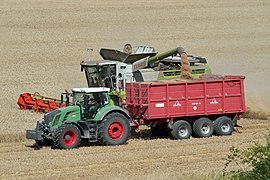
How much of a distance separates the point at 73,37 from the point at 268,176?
92.3 feet

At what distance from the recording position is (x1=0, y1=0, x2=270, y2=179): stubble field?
15398 millimetres

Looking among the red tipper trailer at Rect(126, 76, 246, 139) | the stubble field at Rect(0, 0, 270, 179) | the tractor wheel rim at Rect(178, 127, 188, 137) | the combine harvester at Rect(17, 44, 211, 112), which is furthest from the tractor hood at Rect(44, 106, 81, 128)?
the tractor wheel rim at Rect(178, 127, 188, 137)

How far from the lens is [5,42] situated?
3625 centimetres

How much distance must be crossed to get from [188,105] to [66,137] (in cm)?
395

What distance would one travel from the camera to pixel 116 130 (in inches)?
719

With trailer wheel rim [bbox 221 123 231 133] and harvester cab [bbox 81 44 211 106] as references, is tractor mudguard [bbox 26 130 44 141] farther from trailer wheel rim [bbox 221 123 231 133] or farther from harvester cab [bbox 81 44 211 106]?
trailer wheel rim [bbox 221 123 231 133]

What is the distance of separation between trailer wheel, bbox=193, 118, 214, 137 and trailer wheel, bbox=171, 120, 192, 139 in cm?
20

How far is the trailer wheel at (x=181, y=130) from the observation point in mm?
19219

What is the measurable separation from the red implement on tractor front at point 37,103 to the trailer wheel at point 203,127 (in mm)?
6264

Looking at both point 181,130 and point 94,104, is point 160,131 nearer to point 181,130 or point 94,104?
point 181,130

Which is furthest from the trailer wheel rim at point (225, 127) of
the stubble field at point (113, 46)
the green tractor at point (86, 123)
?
the green tractor at point (86, 123)

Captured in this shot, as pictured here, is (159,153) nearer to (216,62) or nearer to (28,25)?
(216,62)

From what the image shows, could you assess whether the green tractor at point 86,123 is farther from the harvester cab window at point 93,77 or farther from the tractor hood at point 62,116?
the harvester cab window at point 93,77

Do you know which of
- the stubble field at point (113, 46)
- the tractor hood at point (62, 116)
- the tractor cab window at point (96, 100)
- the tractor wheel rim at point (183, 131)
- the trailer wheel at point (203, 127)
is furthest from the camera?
the trailer wheel at point (203, 127)
